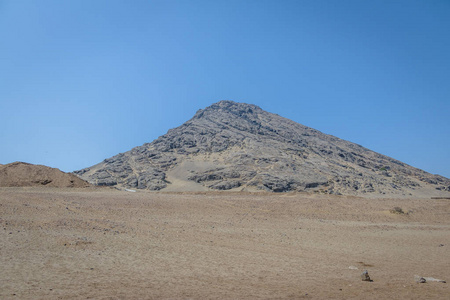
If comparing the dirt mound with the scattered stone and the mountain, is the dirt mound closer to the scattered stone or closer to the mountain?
the mountain

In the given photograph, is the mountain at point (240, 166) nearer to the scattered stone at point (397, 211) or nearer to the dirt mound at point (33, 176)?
the dirt mound at point (33, 176)

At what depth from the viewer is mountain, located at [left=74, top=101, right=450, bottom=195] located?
6066cm

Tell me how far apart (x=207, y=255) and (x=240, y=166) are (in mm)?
52586

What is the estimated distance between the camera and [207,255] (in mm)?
13711

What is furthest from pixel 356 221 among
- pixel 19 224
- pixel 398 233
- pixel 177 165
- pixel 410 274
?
pixel 177 165

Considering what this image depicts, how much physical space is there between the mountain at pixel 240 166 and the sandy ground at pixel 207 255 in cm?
3312

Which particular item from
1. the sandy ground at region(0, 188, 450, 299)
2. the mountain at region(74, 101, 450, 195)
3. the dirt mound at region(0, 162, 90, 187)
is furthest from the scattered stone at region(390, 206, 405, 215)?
the dirt mound at region(0, 162, 90, 187)

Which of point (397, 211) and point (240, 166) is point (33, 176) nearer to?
point (240, 166)

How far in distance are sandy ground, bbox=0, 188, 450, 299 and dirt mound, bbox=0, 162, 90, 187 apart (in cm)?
1712

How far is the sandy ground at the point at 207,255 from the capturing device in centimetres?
923

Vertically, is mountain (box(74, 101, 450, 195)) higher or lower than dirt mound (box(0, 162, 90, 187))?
higher

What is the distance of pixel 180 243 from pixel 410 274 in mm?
10199

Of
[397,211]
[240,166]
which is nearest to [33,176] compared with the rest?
[240,166]

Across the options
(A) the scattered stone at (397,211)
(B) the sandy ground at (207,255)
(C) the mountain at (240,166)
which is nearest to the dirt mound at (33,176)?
(B) the sandy ground at (207,255)
